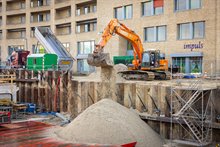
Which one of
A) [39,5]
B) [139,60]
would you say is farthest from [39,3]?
[139,60]

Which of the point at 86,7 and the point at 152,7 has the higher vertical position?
the point at 86,7

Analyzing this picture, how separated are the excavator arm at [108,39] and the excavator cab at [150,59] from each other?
544mm

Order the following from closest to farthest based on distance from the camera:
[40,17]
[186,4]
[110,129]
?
1. [110,129]
2. [186,4]
3. [40,17]

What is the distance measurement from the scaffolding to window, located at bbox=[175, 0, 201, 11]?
81.7 feet

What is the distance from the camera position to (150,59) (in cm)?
2902

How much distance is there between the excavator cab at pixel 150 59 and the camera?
95.3 ft

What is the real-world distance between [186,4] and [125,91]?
23504 millimetres

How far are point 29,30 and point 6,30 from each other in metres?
7.62

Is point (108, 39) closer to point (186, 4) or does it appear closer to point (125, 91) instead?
point (125, 91)

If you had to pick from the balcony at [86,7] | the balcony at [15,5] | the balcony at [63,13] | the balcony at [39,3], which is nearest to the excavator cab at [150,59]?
the balcony at [86,7]

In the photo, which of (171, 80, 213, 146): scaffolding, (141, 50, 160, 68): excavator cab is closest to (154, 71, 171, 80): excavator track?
(141, 50, 160, 68): excavator cab

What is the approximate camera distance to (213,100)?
17.8m

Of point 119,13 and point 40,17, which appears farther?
point 40,17

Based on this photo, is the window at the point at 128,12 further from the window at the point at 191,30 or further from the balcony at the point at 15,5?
the balcony at the point at 15,5
